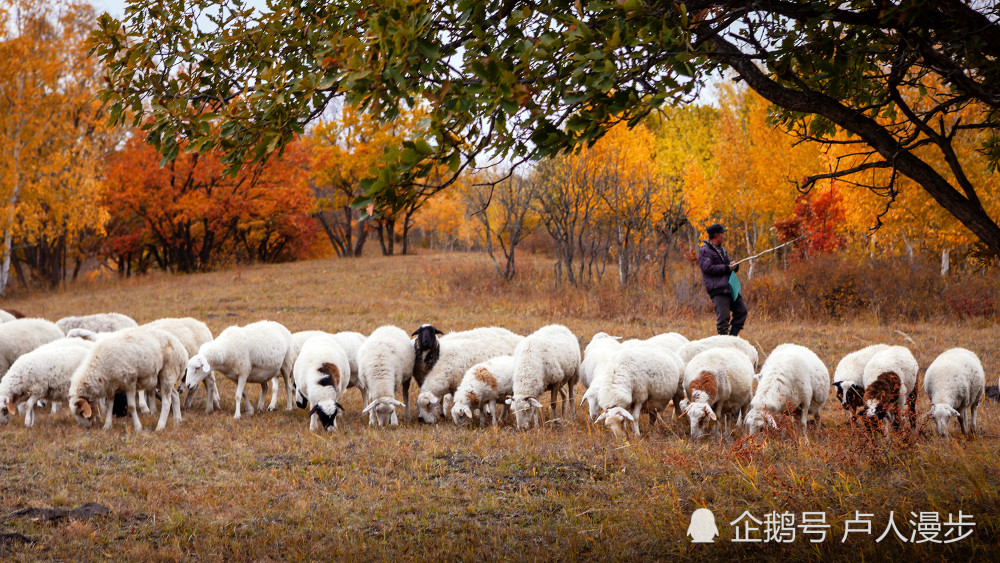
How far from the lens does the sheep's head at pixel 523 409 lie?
8782 millimetres

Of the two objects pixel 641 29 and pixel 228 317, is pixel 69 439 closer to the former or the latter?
pixel 641 29

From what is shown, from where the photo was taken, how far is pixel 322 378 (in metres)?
9.34

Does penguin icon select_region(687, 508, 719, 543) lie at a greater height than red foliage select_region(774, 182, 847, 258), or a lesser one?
lesser

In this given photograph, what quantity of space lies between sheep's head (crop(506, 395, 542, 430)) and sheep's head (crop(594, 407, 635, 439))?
3.86ft

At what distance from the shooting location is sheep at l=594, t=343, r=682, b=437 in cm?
809

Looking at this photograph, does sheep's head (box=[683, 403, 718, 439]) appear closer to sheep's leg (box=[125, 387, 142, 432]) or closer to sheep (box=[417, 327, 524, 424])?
sheep (box=[417, 327, 524, 424])

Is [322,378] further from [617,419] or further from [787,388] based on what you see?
[787,388]

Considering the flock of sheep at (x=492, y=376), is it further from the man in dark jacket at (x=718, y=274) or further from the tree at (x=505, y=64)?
the tree at (x=505, y=64)

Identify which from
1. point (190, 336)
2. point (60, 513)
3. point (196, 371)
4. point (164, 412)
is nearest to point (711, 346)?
point (196, 371)

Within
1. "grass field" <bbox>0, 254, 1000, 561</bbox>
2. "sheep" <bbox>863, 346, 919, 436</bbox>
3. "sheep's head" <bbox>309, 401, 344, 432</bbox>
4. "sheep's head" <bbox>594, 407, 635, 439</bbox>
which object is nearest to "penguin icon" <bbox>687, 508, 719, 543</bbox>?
"grass field" <bbox>0, 254, 1000, 561</bbox>

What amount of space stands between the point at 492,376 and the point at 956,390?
5745 millimetres

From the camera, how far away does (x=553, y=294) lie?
2202 cm

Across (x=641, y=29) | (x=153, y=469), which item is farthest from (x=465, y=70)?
(x=153, y=469)

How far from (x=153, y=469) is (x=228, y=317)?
1445 cm
